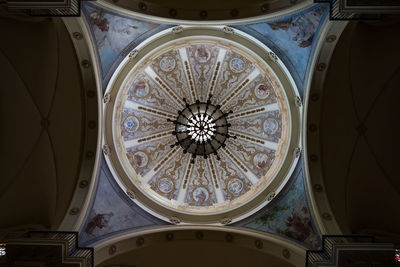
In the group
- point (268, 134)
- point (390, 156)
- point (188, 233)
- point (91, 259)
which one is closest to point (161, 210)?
point (188, 233)

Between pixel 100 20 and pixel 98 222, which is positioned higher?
pixel 100 20

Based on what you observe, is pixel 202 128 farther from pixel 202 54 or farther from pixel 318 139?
pixel 318 139

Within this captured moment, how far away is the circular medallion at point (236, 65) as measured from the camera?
1306 cm

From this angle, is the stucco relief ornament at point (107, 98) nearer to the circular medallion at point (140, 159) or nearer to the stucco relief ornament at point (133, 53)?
the stucco relief ornament at point (133, 53)

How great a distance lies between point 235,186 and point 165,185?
10.2ft

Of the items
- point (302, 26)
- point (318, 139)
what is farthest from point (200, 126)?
point (302, 26)

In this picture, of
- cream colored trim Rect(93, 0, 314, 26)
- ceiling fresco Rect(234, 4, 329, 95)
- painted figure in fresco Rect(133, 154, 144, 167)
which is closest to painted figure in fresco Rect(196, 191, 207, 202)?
painted figure in fresco Rect(133, 154, 144, 167)

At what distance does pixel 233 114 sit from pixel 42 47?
850 cm

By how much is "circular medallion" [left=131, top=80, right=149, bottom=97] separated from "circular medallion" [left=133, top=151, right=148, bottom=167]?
2600mm

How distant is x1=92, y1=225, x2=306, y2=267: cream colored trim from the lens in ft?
29.5

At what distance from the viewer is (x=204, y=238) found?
10273 mm

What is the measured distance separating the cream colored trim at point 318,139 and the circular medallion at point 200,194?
16.3ft

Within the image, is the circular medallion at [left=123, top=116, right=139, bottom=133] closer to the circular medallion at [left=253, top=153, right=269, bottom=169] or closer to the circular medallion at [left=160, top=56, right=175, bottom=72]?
the circular medallion at [left=160, top=56, right=175, bottom=72]

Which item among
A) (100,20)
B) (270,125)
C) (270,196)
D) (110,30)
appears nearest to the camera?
(100,20)
